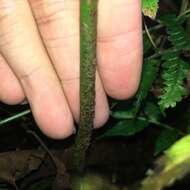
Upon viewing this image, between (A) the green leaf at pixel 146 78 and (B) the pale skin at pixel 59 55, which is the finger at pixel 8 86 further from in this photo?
(A) the green leaf at pixel 146 78

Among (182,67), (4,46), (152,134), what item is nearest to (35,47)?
(4,46)

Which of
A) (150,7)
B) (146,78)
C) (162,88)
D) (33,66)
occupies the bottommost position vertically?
(162,88)

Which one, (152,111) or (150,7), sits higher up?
(150,7)

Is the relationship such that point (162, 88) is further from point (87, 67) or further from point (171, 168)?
point (171, 168)

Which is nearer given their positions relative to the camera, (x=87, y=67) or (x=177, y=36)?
(x=87, y=67)

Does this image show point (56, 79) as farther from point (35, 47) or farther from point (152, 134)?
point (152, 134)

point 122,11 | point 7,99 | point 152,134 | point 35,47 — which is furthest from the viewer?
point 152,134

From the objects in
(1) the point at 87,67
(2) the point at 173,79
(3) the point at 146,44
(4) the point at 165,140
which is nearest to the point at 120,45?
(1) the point at 87,67
